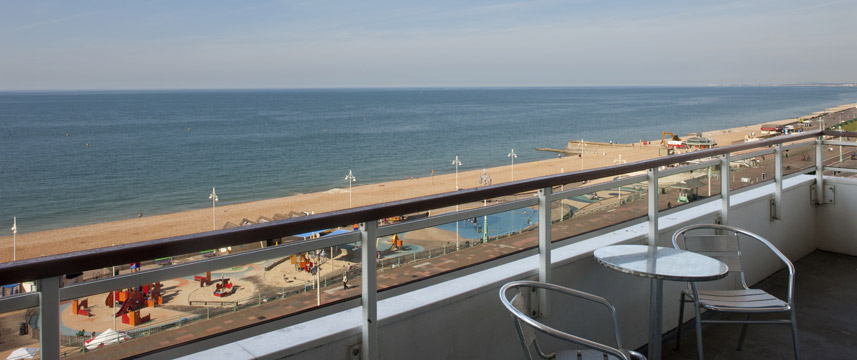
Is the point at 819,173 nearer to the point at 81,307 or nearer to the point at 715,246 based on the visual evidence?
the point at 715,246

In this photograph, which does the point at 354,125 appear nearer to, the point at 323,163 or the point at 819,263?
the point at 323,163

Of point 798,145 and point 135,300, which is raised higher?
point 798,145

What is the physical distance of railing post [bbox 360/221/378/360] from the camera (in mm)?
1905

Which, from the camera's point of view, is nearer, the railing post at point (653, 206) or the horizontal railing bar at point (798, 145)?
the railing post at point (653, 206)

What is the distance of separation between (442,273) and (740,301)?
1708 millimetres

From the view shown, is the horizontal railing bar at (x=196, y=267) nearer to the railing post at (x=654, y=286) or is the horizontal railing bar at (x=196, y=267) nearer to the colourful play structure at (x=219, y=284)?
the colourful play structure at (x=219, y=284)

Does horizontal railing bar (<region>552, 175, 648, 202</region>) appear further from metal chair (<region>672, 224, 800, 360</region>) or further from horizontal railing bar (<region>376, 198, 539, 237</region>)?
metal chair (<region>672, 224, 800, 360</region>)

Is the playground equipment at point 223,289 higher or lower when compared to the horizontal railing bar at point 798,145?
lower

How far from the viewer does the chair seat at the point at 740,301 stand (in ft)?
9.23

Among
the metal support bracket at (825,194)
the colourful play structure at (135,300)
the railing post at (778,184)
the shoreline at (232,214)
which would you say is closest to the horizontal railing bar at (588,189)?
the colourful play structure at (135,300)

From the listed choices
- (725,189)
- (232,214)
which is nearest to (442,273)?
(725,189)

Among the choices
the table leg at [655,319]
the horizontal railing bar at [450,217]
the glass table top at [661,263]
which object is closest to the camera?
the horizontal railing bar at [450,217]

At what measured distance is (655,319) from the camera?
274 cm

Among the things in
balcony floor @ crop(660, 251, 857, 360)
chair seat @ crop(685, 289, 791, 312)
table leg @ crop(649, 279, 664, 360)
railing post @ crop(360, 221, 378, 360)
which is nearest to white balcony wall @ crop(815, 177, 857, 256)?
balcony floor @ crop(660, 251, 857, 360)
